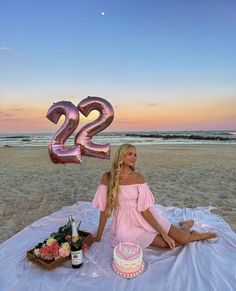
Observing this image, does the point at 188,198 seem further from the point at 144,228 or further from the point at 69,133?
the point at 69,133

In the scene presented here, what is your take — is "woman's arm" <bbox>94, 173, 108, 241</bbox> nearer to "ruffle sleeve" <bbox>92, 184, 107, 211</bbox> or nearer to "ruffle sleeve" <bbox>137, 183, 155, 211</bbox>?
"ruffle sleeve" <bbox>92, 184, 107, 211</bbox>

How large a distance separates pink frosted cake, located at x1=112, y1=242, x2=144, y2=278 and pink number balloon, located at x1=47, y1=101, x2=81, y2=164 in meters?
1.51

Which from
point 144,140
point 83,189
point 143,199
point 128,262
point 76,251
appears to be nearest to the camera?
point 128,262

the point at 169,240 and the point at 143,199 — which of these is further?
the point at 169,240

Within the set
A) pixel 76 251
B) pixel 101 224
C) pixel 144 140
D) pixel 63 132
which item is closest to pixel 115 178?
pixel 101 224

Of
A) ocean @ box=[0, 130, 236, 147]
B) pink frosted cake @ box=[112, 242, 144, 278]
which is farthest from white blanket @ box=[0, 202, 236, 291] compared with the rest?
ocean @ box=[0, 130, 236, 147]

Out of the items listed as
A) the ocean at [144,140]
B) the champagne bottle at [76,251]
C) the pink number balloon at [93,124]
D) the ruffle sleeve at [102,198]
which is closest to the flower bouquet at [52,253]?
the champagne bottle at [76,251]

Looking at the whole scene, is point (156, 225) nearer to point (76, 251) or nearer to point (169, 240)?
point (169, 240)

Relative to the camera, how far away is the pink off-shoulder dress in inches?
115

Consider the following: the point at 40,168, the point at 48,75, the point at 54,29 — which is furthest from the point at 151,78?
the point at 40,168

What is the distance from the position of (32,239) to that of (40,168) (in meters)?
7.08

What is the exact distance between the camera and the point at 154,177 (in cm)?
828

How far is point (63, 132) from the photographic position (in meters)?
3.62

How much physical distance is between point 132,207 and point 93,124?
1350 millimetres
